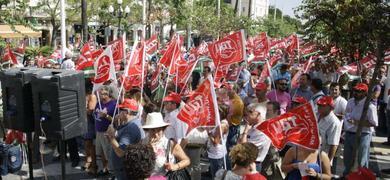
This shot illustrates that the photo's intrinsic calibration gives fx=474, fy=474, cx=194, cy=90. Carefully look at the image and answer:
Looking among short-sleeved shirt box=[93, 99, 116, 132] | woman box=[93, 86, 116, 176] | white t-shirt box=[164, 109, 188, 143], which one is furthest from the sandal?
white t-shirt box=[164, 109, 188, 143]

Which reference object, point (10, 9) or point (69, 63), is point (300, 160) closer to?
point (10, 9)

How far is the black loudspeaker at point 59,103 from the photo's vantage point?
18.8 ft

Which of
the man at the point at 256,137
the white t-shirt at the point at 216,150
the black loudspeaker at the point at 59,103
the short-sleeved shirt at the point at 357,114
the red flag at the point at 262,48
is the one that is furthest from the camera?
the red flag at the point at 262,48

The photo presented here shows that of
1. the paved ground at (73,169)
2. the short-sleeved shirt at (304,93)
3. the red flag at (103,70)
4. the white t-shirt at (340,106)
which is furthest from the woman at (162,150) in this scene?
the short-sleeved shirt at (304,93)

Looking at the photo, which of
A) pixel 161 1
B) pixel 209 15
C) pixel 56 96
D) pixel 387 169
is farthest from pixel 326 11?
pixel 209 15

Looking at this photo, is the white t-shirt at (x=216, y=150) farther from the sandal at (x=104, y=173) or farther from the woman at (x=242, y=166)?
the sandal at (x=104, y=173)

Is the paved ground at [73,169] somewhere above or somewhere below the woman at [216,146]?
below

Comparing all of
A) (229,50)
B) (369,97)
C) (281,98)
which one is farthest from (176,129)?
(229,50)

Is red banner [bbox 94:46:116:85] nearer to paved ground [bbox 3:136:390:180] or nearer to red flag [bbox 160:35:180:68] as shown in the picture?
paved ground [bbox 3:136:390:180]

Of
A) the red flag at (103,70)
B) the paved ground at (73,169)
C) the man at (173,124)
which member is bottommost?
the paved ground at (73,169)

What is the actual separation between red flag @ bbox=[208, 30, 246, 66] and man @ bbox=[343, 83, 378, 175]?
253cm

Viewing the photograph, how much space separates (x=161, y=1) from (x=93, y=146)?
3018cm

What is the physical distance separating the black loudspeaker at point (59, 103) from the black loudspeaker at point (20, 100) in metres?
0.20

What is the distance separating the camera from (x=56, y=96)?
5.71m
